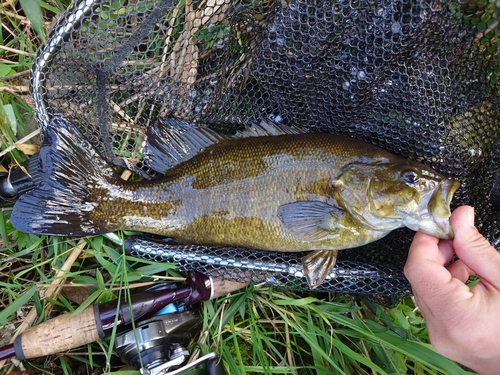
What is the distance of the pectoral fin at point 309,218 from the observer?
2.51m

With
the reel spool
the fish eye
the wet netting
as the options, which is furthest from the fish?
the reel spool

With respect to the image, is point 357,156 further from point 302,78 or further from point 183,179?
point 183,179

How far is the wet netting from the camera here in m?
2.26

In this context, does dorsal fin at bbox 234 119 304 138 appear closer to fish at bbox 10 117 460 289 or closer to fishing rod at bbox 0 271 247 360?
fish at bbox 10 117 460 289

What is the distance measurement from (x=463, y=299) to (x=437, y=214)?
1.64 ft

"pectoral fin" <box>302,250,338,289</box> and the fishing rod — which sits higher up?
"pectoral fin" <box>302,250,338,289</box>

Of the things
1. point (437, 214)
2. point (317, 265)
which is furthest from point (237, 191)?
point (437, 214)

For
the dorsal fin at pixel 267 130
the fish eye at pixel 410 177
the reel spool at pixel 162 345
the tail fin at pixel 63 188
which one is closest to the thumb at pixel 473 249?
the fish eye at pixel 410 177

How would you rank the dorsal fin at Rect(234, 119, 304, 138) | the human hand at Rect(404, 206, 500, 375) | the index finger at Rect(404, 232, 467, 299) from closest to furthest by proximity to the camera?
the human hand at Rect(404, 206, 500, 375) < the index finger at Rect(404, 232, 467, 299) < the dorsal fin at Rect(234, 119, 304, 138)

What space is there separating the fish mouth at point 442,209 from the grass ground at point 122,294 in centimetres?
89

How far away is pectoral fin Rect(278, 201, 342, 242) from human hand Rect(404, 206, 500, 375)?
1.72 ft

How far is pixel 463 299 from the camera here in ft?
6.25

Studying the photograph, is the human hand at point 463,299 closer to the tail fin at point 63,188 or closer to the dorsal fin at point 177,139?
the dorsal fin at point 177,139

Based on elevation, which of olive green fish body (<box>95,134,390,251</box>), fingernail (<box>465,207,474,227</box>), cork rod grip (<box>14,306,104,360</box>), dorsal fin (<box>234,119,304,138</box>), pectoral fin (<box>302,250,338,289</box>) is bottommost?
cork rod grip (<box>14,306,104,360</box>)
